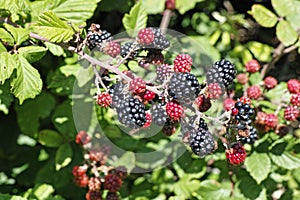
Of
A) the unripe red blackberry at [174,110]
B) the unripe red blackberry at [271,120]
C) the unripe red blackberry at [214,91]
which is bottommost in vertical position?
the unripe red blackberry at [271,120]

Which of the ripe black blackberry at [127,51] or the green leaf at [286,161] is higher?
the ripe black blackberry at [127,51]

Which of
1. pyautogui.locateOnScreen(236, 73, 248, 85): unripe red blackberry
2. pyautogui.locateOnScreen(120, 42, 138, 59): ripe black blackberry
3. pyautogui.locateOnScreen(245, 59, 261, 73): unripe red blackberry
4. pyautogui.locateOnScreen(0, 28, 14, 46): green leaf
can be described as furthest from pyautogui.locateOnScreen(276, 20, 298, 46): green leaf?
pyautogui.locateOnScreen(0, 28, 14, 46): green leaf

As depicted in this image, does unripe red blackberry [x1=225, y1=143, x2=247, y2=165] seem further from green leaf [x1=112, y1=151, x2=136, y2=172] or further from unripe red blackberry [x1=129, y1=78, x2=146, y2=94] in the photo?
green leaf [x1=112, y1=151, x2=136, y2=172]

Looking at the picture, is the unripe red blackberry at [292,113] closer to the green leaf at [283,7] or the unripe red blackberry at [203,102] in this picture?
the unripe red blackberry at [203,102]

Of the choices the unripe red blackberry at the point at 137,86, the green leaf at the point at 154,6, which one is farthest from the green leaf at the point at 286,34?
the unripe red blackberry at the point at 137,86

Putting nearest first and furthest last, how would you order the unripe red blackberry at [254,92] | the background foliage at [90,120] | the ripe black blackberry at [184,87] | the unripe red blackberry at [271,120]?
the ripe black blackberry at [184,87] < the background foliage at [90,120] < the unripe red blackberry at [271,120] < the unripe red blackberry at [254,92]

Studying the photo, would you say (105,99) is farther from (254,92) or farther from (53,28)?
(254,92)
